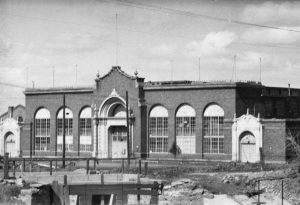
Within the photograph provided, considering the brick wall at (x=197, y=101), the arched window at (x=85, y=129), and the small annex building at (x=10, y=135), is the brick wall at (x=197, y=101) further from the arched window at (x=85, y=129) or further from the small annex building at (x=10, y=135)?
the small annex building at (x=10, y=135)

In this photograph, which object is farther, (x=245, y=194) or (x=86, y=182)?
(x=86, y=182)

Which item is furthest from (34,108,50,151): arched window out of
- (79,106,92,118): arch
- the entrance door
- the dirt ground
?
the dirt ground

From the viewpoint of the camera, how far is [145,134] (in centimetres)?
6078

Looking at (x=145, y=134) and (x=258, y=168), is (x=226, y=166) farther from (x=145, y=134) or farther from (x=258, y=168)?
(x=145, y=134)

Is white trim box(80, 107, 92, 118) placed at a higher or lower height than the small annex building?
higher

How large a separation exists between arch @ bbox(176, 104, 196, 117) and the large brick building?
9 cm

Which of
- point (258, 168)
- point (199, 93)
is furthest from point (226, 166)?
point (199, 93)

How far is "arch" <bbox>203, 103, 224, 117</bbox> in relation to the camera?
56781 millimetres

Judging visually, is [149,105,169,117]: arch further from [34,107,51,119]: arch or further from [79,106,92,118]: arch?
[34,107,51,119]: arch

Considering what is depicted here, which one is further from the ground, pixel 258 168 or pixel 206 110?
pixel 206 110

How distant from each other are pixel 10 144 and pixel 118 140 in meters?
14.3

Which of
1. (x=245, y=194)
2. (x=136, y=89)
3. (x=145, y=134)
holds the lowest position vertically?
(x=245, y=194)

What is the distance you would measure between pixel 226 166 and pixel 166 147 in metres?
11.0

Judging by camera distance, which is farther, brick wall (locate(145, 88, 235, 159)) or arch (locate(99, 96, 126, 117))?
arch (locate(99, 96, 126, 117))
